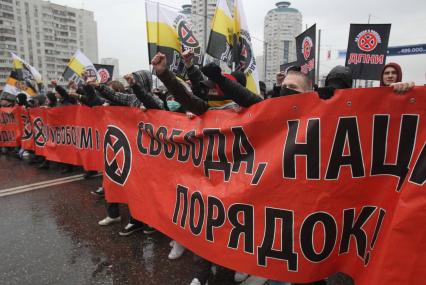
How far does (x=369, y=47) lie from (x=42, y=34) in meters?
106

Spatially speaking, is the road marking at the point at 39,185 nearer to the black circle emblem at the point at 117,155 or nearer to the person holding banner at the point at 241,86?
the black circle emblem at the point at 117,155

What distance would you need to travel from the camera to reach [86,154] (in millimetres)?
5711

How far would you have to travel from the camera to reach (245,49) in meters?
3.77

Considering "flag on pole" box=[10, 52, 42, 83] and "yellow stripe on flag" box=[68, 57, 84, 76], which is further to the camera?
"flag on pole" box=[10, 52, 42, 83]

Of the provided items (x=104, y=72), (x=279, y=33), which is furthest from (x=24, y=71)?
(x=279, y=33)

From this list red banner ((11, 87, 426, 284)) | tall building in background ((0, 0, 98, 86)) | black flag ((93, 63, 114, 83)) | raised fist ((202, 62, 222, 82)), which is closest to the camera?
red banner ((11, 87, 426, 284))

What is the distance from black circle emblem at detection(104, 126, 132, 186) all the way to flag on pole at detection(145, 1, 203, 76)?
5.74ft

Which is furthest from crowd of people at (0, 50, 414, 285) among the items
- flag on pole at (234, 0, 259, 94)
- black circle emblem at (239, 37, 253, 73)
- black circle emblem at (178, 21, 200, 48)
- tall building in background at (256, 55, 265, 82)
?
tall building in background at (256, 55, 265, 82)

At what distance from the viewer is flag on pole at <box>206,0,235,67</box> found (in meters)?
3.83

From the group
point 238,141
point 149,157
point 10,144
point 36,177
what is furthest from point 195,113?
point 10,144

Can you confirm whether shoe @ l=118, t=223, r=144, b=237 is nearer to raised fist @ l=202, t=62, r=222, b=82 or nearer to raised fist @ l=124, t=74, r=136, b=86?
raised fist @ l=124, t=74, r=136, b=86

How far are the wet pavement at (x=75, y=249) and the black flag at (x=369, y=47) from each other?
4.34m

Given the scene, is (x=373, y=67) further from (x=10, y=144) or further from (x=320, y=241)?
(x=10, y=144)

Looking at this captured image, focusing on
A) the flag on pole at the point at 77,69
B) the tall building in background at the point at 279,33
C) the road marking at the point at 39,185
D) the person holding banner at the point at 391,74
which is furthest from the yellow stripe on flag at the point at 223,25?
the tall building in background at the point at 279,33
